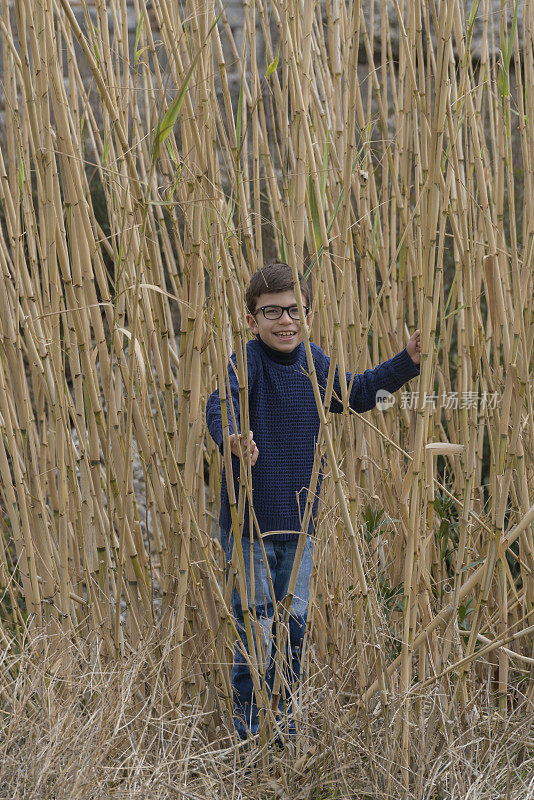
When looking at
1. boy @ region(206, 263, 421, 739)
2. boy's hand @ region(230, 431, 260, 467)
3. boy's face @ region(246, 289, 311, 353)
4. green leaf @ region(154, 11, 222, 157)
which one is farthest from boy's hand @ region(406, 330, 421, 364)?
green leaf @ region(154, 11, 222, 157)

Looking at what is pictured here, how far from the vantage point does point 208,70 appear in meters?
0.90

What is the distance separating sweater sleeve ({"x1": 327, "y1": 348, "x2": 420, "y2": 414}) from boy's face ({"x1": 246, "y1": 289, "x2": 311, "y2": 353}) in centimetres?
10

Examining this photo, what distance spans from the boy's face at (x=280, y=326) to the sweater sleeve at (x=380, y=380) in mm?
100

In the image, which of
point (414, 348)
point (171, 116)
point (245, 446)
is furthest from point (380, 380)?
point (171, 116)

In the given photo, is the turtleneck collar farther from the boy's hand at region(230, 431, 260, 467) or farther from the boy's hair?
the boy's hand at region(230, 431, 260, 467)

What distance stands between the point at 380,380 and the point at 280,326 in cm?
17

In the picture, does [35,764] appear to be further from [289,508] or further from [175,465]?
[289,508]

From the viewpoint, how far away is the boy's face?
114 cm

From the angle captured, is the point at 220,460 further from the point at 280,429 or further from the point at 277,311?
the point at 277,311

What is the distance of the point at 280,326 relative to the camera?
3.76 ft

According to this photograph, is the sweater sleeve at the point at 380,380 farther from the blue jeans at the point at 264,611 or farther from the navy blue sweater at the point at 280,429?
the blue jeans at the point at 264,611

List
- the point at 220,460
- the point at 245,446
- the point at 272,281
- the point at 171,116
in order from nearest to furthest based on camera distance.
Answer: the point at 171,116 → the point at 245,446 → the point at 272,281 → the point at 220,460

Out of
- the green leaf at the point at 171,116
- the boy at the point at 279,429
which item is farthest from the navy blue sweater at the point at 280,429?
the green leaf at the point at 171,116

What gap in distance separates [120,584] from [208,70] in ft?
2.07
